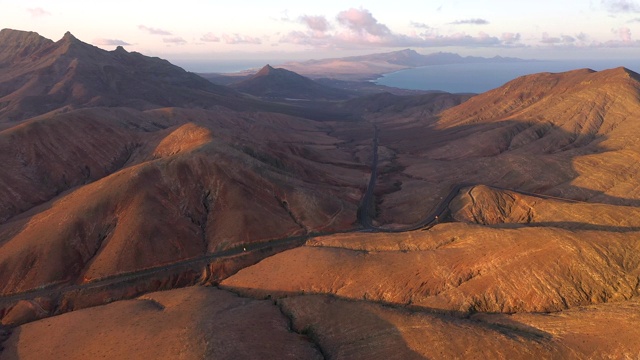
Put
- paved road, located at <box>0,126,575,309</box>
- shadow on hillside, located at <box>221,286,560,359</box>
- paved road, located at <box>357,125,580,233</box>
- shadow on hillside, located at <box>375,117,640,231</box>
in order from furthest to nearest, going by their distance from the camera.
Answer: shadow on hillside, located at <box>375,117,640,231</box>
paved road, located at <box>357,125,580,233</box>
paved road, located at <box>0,126,575,309</box>
shadow on hillside, located at <box>221,286,560,359</box>

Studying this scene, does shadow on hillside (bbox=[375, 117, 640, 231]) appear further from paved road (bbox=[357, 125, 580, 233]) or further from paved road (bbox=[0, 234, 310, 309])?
paved road (bbox=[0, 234, 310, 309])

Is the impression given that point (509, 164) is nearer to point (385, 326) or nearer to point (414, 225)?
point (414, 225)

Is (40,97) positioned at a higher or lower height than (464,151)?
higher

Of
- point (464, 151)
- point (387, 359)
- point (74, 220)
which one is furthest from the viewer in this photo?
point (464, 151)

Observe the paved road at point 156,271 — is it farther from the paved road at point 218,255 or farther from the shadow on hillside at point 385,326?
the shadow on hillside at point 385,326

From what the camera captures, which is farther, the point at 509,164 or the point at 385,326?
the point at 509,164

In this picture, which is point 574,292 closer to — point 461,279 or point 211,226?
point 461,279

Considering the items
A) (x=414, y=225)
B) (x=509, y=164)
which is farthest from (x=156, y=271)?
(x=509, y=164)

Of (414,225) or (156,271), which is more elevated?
(156,271)

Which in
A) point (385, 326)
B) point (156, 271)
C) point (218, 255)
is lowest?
point (156, 271)

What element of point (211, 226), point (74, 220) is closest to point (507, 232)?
point (211, 226)

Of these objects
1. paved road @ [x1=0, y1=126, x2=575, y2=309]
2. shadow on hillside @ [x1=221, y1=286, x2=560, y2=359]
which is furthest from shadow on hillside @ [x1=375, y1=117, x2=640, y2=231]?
shadow on hillside @ [x1=221, y1=286, x2=560, y2=359]
